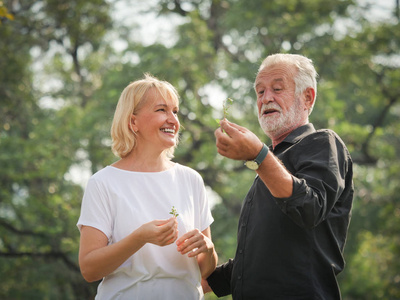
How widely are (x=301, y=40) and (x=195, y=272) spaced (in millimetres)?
12132

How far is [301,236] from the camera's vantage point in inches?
114

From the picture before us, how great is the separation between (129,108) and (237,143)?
104 centimetres

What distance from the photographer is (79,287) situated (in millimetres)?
14406

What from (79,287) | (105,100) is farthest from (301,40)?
(79,287)

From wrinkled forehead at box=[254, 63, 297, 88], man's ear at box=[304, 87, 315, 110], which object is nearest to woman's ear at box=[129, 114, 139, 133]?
wrinkled forehead at box=[254, 63, 297, 88]

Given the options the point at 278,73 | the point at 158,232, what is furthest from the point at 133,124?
the point at 278,73

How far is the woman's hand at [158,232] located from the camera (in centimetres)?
281

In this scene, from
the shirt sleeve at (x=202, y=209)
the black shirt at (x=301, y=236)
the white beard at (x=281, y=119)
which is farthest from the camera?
the shirt sleeve at (x=202, y=209)

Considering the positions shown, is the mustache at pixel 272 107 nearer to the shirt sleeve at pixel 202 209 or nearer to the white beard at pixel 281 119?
the white beard at pixel 281 119

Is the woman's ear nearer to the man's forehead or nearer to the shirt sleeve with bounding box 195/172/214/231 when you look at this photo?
the shirt sleeve with bounding box 195/172/214/231

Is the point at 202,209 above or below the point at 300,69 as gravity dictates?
below

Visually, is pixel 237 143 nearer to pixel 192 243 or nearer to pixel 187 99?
pixel 192 243

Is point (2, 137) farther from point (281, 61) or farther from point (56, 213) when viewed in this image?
point (281, 61)

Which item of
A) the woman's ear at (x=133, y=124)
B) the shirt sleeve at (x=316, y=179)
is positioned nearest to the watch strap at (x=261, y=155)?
the shirt sleeve at (x=316, y=179)
